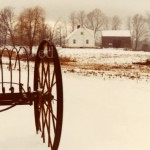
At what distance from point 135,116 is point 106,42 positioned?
78121mm

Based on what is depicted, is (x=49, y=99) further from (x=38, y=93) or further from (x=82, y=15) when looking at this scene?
(x=82, y=15)

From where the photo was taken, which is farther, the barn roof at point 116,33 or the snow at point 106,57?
the barn roof at point 116,33

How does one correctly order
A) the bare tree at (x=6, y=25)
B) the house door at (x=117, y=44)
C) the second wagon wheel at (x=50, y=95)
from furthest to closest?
the house door at (x=117, y=44) < the bare tree at (x=6, y=25) < the second wagon wheel at (x=50, y=95)

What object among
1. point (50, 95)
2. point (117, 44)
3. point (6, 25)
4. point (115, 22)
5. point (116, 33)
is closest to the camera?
point (50, 95)

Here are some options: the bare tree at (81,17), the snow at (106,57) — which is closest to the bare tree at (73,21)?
the bare tree at (81,17)

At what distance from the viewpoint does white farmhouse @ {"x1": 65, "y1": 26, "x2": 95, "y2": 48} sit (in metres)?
81.9

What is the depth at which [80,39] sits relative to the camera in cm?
8238

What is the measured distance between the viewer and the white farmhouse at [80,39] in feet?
269

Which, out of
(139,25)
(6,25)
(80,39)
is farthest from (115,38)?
(6,25)

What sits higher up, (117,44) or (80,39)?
(80,39)

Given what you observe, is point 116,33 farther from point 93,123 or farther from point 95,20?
point 93,123

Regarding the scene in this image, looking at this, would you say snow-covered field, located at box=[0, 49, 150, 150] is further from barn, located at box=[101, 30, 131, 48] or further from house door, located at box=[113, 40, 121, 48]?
barn, located at box=[101, 30, 131, 48]

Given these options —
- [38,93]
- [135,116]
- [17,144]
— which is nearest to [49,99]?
[38,93]

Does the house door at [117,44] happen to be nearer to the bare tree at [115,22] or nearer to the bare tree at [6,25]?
the bare tree at [6,25]
